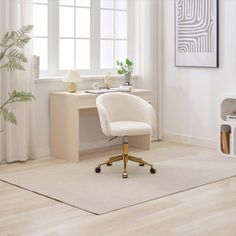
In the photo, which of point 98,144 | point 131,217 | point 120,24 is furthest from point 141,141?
point 131,217

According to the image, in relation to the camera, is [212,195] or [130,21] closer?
[212,195]

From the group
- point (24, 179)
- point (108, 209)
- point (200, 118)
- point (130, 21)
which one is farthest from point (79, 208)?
point (130, 21)

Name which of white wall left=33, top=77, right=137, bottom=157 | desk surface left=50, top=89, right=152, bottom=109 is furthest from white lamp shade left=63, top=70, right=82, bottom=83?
white wall left=33, top=77, right=137, bottom=157

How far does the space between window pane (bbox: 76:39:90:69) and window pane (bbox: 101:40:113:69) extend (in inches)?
9.7

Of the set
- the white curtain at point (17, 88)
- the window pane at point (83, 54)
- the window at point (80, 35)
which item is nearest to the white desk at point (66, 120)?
the white curtain at point (17, 88)

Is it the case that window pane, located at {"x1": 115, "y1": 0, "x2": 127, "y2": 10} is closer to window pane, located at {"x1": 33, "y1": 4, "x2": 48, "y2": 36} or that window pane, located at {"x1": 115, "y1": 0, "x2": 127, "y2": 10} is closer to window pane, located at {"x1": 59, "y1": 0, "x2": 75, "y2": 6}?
window pane, located at {"x1": 59, "y1": 0, "x2": 75, "y2": 6}

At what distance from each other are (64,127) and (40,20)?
1.29m

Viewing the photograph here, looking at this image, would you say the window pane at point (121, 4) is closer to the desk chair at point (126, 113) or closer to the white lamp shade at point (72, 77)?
the white lamp shade at point (72, 77)

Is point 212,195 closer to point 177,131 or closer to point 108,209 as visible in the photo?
point 108,209

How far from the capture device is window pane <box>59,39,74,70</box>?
649 cm

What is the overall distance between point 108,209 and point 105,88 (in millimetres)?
2590

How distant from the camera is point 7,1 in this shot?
18.4ft

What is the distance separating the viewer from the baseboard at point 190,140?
669 cm

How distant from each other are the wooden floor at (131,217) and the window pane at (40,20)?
2302 mm
